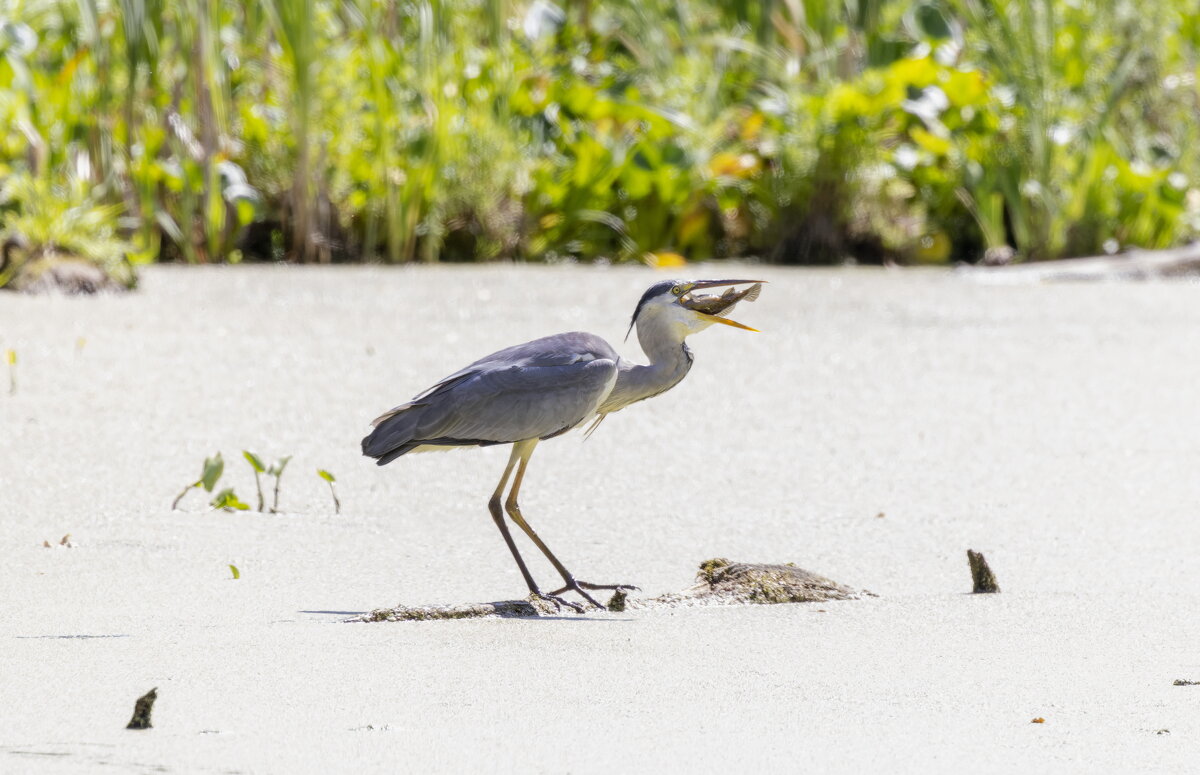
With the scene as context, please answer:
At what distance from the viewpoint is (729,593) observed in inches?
128

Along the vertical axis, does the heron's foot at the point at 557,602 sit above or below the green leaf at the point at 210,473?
below

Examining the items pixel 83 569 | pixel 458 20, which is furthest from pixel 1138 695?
pixel 458 20

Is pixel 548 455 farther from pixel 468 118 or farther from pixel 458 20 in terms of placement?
pixel 458 20

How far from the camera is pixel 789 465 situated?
4.70 m

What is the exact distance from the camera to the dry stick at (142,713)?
2.29m

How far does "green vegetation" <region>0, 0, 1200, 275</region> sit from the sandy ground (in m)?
1.88

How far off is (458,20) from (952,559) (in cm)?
696

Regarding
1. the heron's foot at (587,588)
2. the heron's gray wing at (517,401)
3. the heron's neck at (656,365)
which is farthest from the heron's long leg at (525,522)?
the heron's neck at (656,365)

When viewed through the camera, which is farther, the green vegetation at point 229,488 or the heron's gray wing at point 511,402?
A: the green vegetation at point 229,488

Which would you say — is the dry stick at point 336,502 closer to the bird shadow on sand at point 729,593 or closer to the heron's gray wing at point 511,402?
the heron's gray wing at point 511,402

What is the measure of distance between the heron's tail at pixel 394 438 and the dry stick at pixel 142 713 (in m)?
1.10

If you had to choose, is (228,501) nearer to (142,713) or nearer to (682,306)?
(682,306)

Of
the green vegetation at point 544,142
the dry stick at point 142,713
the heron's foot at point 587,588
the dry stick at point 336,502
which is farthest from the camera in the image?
the green vegetation at point 544,142

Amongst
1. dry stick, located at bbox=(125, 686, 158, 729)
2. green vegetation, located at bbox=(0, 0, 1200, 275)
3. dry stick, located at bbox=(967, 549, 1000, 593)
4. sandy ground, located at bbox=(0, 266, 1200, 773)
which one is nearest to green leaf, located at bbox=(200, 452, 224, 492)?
sandy ground, located at bbox=(0, 266, 1200, 773)
